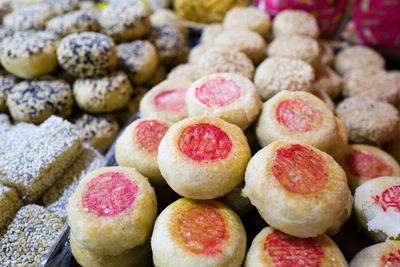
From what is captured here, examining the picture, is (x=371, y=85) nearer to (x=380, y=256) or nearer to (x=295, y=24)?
(x=295, y=24)

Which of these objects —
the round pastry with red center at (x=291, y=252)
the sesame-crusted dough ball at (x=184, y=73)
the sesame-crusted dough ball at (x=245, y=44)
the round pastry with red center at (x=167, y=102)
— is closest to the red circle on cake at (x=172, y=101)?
the round pastry with red center at (x=167, y=102)

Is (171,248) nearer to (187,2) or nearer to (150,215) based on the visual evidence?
(150,215)

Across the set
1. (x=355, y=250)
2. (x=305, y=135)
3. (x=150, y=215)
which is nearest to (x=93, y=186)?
(x=150, y=215)

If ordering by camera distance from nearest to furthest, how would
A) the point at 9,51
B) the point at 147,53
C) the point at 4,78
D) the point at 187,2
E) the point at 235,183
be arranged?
the point at 235,183
the point at 9,51
the point at 4,78
the point at 147,53
the point at 187,2

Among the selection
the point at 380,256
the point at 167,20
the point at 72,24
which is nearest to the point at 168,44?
the point at 167,20

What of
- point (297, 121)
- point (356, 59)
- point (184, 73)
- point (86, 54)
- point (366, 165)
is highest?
point (86, 54)

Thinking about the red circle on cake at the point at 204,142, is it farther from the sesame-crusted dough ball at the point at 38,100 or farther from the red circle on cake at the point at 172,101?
the sesame-crusted dough ball at the point at 38,100
